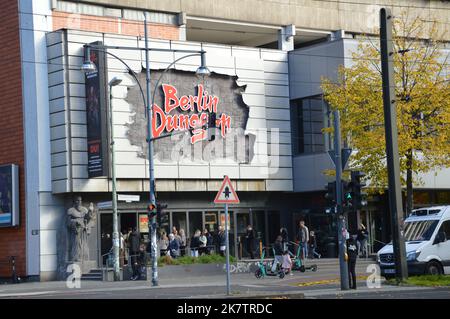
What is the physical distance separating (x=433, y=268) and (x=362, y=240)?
44.4 ft

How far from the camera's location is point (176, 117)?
4584 cm

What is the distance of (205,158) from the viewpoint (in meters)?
46.8

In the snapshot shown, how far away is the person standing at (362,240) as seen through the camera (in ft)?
145

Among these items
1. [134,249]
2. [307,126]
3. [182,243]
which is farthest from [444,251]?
[307,126]

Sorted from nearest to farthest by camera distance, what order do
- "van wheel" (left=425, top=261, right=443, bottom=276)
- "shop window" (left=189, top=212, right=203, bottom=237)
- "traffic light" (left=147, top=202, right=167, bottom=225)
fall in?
"van wheel" (left=425, top=261, right=443, bottom=276) < "traffic light" (left=147, top=202, right=167, bottom=225) < "shop window" (left=189, top=212, right=203, bottom=237)

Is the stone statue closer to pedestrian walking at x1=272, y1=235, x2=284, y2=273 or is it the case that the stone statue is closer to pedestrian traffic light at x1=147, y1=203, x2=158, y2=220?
pedestrian traffic light at x1=147, y1=203, x2=158, y2=220

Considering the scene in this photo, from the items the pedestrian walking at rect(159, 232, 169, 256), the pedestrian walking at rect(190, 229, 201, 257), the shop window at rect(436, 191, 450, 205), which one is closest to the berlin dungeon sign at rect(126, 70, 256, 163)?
the pedestrian walking at rect(190, 229, 201, 257)

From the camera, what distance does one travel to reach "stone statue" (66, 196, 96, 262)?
139ft

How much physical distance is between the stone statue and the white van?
1511 centimetres

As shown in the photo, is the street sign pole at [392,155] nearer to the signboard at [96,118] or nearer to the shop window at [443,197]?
the signboard at [96,118]

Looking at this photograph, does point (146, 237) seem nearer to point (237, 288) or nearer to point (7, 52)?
point (7, 52)

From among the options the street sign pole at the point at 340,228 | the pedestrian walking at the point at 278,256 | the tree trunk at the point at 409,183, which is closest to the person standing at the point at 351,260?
the street sign pole at the point at 340,228

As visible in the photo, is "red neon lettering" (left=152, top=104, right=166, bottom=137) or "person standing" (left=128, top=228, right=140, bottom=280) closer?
"person standing" (left=128, top=228, right=140, bottom=280)

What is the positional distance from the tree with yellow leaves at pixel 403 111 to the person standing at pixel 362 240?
3771mm
